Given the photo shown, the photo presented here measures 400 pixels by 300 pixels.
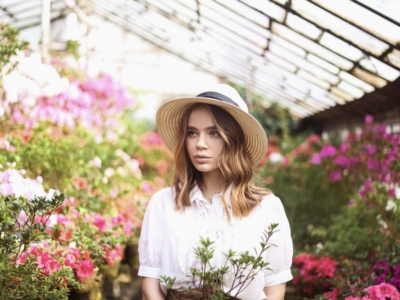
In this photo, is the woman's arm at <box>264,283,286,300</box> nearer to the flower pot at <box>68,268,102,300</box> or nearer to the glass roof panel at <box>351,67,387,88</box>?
the flower pot at <box>68,268,102,300</box>

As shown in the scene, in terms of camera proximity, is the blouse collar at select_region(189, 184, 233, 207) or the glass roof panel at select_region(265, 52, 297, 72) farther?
the glass roof panel at select_region(265, 52, 297, 72)

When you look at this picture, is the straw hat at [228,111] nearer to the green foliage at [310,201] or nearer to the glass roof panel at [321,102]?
the green foliage at [310,201]

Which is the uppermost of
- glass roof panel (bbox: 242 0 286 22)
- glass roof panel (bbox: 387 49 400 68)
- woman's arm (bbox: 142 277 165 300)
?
glass roof panel (bbox: 242 0 286 22)

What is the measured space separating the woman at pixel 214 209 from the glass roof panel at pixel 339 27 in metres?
1.92

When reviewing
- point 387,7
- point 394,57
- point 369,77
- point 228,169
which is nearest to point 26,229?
point 228,169

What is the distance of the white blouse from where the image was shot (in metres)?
1.97

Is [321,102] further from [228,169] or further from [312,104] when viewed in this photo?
[228,169]

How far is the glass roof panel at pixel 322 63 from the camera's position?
196 inches

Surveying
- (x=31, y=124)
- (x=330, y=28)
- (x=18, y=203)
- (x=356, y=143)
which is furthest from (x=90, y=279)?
(x=356, y=143)

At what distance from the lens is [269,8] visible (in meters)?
4.36

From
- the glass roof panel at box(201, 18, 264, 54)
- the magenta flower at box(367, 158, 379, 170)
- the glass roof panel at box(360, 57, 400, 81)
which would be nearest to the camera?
the glass roof panel at box(360, 57, 400, 81)

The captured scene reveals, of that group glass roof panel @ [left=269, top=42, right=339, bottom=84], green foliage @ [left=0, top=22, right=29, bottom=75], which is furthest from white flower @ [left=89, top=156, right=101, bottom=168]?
glass roof panel @ [left=269, top=42, right=339, bottom=84]

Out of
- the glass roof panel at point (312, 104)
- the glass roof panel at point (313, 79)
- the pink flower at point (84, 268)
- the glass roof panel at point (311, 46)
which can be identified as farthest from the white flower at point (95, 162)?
the glass roof panel at point (312, 104)

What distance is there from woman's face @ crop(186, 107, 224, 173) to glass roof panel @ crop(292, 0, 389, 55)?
2004 mm
